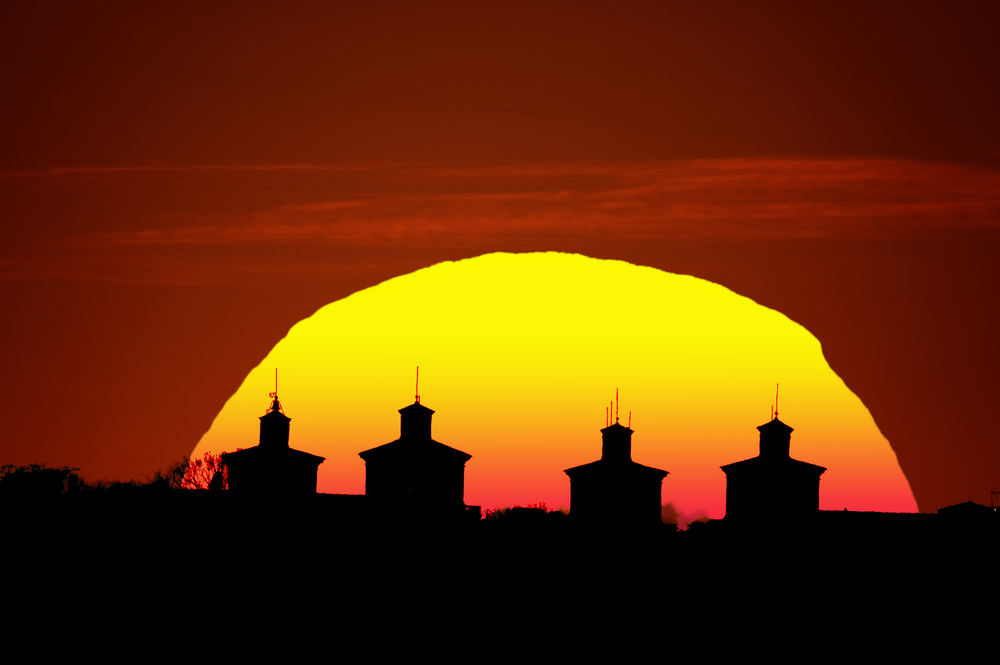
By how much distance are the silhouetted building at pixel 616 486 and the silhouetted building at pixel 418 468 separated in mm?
4602

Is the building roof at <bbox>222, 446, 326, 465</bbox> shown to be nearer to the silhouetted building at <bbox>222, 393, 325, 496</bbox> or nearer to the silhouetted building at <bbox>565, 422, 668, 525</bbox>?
the silhouetted building at <bbox>222, 393, 325, 496</bbox>

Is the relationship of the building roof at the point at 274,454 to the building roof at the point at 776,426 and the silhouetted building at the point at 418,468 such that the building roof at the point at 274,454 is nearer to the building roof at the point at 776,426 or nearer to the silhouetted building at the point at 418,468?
the silhouetted building at the point at 418,468

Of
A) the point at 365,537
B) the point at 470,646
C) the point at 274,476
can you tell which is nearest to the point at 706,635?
the point at 470,646

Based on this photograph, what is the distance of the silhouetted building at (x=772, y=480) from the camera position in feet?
215

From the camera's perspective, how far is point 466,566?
51812mm

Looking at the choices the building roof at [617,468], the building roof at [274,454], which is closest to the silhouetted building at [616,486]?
the building roof at [617,468]

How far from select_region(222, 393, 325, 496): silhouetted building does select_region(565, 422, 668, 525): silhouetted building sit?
10543 mm

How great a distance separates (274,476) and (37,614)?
18501mm

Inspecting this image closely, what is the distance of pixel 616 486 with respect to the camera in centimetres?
6419

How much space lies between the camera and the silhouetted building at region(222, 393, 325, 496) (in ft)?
214

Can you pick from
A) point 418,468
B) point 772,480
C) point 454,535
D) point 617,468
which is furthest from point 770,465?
point 454,535

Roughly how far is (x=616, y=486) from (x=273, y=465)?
13.6 meters

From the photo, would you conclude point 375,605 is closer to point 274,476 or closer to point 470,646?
point 470,646

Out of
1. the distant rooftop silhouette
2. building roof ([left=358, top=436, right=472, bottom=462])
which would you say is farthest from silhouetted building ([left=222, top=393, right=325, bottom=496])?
the distant rooftop silhouette
